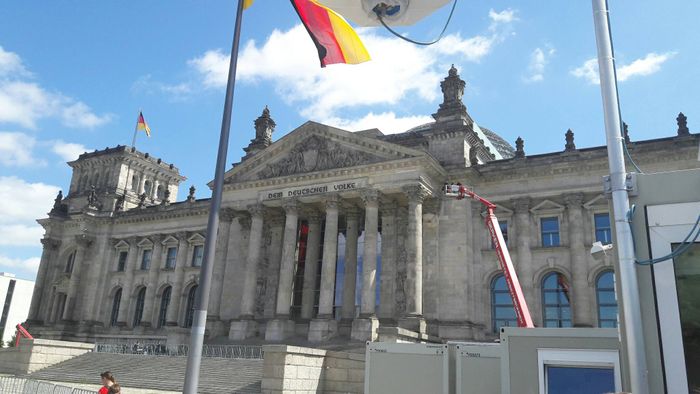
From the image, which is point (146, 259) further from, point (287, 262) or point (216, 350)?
point (287, 262)

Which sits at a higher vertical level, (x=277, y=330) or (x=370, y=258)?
(x=370, y=258)

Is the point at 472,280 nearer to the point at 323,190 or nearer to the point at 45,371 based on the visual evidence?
the point at 323,190

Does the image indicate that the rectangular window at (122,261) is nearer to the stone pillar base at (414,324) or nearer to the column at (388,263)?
the column at (388,263)

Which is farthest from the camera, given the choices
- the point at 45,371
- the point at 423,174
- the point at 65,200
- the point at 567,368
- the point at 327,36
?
the point at 65,200

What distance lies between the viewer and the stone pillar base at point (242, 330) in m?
39.8

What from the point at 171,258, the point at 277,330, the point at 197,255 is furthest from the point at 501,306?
the point at 171,258

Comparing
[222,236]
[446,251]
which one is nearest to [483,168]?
[446,251]

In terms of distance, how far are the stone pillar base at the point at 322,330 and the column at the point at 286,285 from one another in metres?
2.90

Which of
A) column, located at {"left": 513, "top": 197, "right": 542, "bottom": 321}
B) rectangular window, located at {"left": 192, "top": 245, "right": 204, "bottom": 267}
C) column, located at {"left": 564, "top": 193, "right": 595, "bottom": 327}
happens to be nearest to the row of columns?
column, located at {"left": 513, "top": 197, "right": 542, "bottom": 321}

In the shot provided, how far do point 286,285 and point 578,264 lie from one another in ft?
63.4

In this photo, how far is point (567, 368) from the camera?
493 inches

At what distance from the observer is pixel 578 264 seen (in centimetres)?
3528

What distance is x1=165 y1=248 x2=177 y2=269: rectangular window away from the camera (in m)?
55.2

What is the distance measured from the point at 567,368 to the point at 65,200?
212ft
